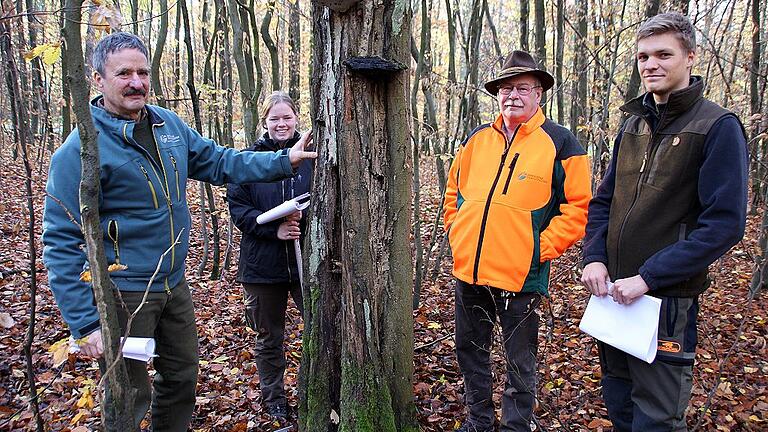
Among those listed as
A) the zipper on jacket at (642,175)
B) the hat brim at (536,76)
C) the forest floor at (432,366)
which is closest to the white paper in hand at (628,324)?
the zipper on jacket at (642,175)

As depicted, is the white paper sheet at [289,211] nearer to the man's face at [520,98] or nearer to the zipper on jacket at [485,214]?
the zipper on jacket at [485,214]

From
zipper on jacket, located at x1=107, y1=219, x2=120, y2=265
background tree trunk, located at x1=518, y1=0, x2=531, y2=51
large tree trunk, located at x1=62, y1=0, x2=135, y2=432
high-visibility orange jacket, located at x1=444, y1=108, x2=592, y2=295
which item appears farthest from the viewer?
background tree trunk, located at x1=518, y1=0, x2=531, y2=51

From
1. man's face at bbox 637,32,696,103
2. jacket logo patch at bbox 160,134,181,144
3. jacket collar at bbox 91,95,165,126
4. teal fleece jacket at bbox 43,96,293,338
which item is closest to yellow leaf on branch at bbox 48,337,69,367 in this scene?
teal fleece jacket at bbox 43,96,293,338

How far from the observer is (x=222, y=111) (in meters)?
8.38

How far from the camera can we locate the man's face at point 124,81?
2332 mm

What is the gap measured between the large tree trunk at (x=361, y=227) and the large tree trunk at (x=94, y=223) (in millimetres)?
931

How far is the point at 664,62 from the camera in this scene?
221 cm

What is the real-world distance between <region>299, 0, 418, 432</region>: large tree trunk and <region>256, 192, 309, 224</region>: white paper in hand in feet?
2.80

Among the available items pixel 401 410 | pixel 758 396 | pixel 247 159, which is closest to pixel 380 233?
pixel 401 410

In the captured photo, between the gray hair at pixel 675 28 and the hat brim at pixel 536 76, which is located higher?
the gray hair at pixel 675 28

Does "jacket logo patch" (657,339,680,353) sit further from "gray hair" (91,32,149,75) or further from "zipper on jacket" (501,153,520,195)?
"gray hair" (91,32,149,75)

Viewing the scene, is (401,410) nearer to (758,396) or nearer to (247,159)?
(247,159)

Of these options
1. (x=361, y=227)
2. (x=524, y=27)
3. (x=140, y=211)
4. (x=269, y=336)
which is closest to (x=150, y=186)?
(x=140, y=211)

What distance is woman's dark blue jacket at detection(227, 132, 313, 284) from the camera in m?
3.29
